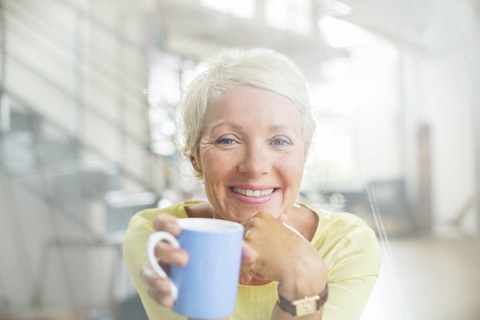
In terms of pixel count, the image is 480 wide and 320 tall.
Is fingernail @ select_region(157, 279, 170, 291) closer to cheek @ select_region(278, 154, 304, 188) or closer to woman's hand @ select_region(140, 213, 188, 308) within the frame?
woman's hand @ select_region(140, 213, 188, 308)

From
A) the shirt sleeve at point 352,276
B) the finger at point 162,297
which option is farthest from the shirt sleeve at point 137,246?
the shirt sleeve at point 352,276

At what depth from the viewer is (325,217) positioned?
19.5 inches

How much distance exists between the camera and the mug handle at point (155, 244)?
20 cm

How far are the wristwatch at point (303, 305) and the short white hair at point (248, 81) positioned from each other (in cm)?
20

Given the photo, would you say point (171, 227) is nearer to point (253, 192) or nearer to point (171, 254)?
point (171, 254)

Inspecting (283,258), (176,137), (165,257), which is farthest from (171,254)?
(176,137)

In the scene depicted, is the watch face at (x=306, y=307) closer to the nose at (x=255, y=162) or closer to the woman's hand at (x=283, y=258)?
the woman's hand at (x=283, y=258)

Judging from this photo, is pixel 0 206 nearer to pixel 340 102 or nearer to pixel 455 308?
pixel 340 102

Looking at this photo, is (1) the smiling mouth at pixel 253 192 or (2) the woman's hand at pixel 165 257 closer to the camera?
(2) the woman's hand at pixel 165 257

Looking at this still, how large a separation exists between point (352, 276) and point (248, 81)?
0.29 metres

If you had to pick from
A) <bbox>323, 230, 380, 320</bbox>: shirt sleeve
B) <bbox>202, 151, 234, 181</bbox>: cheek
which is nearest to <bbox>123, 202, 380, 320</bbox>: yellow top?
<bbox>323, 230, 380, 320</bbox>: shirt sleeve

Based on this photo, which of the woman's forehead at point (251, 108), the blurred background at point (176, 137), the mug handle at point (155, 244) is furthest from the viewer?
the blurred background at point (176, 137)

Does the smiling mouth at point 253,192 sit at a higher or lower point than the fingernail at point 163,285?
higher

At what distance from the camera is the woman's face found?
347mm
